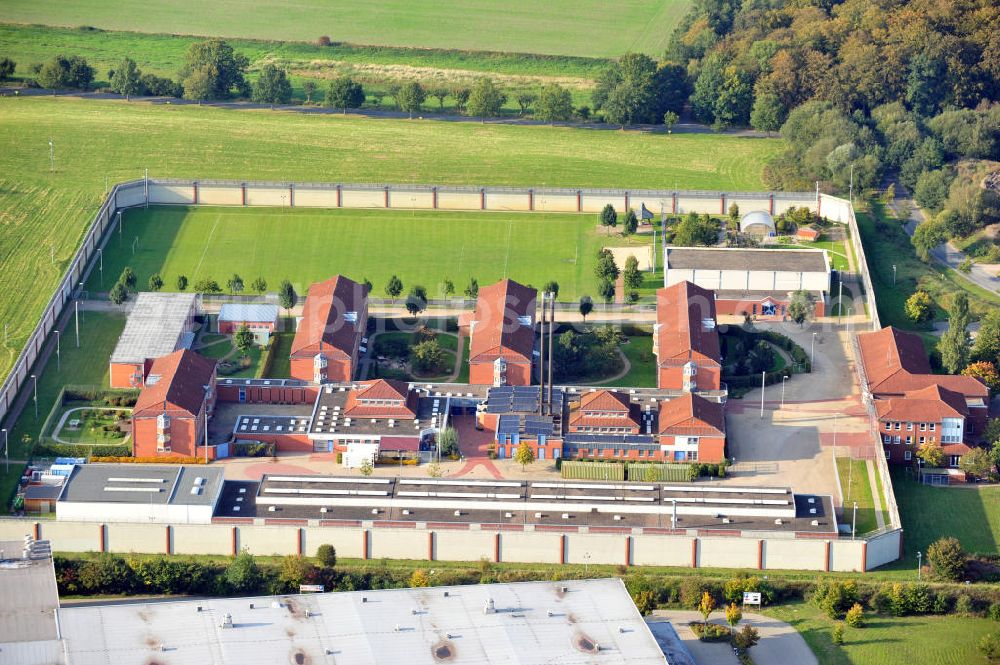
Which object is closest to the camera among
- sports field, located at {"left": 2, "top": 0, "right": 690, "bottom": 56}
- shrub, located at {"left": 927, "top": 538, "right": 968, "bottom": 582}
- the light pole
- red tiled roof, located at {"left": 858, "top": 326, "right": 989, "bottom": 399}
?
shrub, located at {"left": 927, "top": 538, "right": 968, "bottom": 582}

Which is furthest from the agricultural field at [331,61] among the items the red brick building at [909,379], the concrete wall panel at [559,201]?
the red brick building at [909,379]

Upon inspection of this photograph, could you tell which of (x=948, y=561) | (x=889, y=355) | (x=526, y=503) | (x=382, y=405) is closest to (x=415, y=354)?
(x=382, y=405)

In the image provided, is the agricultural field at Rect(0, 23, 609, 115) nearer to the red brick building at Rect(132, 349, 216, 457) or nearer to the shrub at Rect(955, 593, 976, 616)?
the red brick building at Rect(132, 349, 216, 457)

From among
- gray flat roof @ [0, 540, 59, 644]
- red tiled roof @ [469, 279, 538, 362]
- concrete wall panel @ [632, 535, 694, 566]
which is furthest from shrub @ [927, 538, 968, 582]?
gray flat roof @ [0, 540, 59, 644]

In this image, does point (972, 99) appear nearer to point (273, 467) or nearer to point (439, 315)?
point (439, 315)

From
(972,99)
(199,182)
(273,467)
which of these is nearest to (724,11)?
(972,99)

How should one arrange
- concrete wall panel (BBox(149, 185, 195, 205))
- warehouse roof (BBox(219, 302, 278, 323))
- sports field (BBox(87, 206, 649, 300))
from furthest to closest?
concrete wall panel (BBox(149, 185, 195, 205)), sports field (BBox(87, 206, 649, 300)), warehouse roof (BBox(219, 302, 278, 323))

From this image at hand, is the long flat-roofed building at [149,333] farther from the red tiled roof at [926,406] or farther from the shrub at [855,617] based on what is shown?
the shrub at [855,617]
